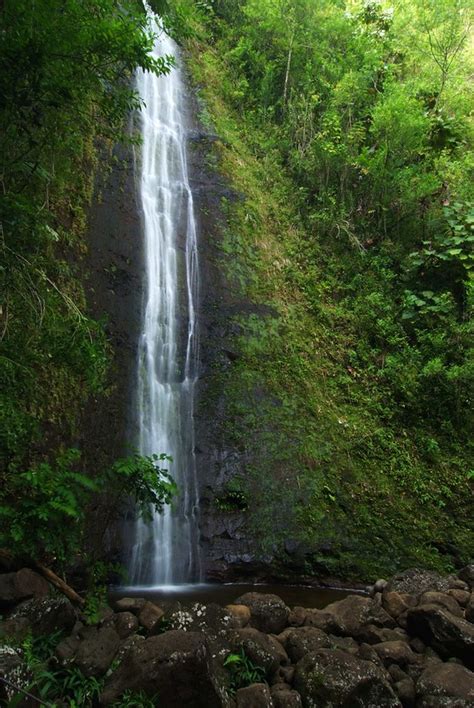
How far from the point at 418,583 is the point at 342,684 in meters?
3.25

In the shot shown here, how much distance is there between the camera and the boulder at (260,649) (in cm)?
372

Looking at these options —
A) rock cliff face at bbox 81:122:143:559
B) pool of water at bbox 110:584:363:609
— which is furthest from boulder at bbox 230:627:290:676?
rock cliff face at bbox 81:122:143:559

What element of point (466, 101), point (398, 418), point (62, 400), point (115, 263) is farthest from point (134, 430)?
point (466, 101)

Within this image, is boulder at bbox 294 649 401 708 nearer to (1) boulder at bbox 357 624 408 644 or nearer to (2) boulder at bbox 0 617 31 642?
(1) boulder at bbox 357 624 408 644

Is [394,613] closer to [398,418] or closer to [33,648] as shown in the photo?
[33,648]

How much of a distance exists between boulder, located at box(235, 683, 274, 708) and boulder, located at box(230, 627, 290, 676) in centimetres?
32

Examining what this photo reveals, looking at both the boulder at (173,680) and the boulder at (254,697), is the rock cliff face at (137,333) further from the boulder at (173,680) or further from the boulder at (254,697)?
the boulder at (254,697)

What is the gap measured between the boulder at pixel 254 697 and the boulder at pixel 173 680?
0.16 metres

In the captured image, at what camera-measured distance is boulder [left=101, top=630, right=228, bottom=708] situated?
3113mm

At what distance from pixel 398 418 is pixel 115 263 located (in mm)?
6181

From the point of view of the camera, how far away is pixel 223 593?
6324 mm

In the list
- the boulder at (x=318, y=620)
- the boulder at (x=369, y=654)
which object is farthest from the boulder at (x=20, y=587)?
the boulder at (x=369, y=654)

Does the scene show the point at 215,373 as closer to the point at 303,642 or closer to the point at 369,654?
the point at 303,642

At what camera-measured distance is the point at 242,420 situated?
8.37 meters
